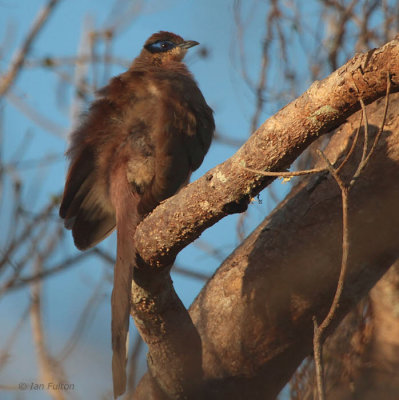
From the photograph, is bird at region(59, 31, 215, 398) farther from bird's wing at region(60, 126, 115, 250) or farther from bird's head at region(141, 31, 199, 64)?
→ bird's head at region(141, 31, 199, 64)

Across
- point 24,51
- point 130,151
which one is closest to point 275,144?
point 130,151

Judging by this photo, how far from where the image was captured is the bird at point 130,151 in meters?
3.57

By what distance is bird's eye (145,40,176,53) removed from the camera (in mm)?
4750

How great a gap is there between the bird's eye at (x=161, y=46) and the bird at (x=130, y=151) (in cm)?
89

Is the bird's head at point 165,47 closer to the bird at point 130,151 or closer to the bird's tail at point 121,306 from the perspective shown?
the bird at point 130,151

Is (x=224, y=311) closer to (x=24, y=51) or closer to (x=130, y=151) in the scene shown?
(x=130, y=151)

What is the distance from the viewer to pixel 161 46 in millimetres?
4766

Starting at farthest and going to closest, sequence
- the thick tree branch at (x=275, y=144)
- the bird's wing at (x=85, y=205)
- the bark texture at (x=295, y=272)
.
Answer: the bird's wing at (x=85, y=205) → the bark texture at (x=295, y=272) → the thick tree branch at (x=275, y=144)

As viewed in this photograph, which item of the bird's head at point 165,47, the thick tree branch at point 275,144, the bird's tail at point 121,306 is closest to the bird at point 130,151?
the bird's tail at point 121,306

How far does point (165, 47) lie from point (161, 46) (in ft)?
0.11

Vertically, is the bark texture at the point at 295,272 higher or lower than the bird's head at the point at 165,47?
lower

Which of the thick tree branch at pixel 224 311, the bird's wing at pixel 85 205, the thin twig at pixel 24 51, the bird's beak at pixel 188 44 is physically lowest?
the thick tree branch at pixel 224 311

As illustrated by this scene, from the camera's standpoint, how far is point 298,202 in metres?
3.36

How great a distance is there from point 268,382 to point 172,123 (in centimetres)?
155
